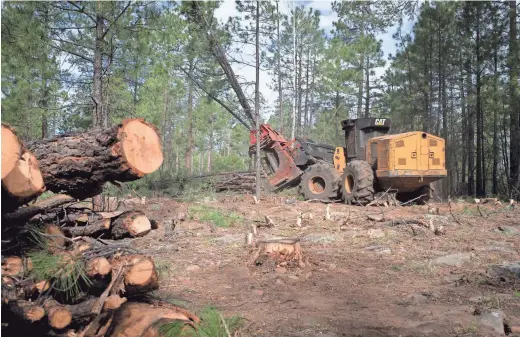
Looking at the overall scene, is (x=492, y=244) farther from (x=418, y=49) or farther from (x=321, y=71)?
(x=321, y=71)

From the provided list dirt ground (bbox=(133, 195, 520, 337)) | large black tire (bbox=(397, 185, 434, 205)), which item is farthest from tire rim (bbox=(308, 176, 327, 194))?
dirt ground (bbox=(133, 195, 520, 337))

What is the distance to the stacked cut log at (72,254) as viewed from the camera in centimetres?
289

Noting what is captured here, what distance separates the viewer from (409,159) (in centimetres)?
1151

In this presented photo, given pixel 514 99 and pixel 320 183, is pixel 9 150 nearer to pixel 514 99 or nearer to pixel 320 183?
pixel 320 183

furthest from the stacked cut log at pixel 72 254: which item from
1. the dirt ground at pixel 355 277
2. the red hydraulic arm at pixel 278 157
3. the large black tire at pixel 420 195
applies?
the red hydraulic arm at pixel 278 157

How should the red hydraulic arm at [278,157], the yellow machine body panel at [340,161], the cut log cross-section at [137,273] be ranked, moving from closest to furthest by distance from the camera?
the cut log cross-section at [137,273]
the yellow machine body panel at [340,161]
the red hydraulic arm at [278,157]

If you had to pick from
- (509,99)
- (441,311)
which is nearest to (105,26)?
(441,311)

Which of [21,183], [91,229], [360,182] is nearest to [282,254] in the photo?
[91,229]

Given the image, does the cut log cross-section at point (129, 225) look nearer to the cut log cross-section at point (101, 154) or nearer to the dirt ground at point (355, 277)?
the cut log cross-section at point (101, 154)

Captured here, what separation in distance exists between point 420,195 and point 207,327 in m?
11.1

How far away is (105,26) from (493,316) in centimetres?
820

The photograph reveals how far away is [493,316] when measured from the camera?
3875 millimetres

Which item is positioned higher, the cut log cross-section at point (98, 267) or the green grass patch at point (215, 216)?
the cut log cross-section at point (98, 267)

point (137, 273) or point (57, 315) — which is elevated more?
point (137, 273)
